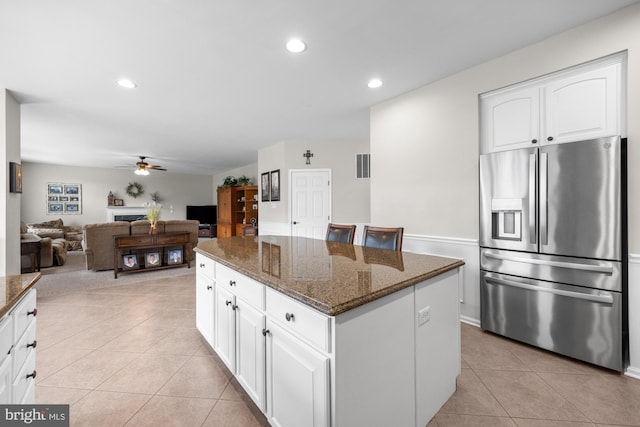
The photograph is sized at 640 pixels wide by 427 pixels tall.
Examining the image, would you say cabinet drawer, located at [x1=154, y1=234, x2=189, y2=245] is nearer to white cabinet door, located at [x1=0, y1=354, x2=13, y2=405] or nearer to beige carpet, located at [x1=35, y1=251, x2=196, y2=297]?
beige carpet, located at [x1=35, y1=251, x2=196, y2=297]

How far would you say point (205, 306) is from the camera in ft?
7.42

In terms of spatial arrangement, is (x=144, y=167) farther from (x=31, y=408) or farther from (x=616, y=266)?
(x=616, y=266)

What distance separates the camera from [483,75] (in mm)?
2676

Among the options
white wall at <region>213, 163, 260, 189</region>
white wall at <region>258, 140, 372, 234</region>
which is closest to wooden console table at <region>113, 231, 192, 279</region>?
white wall at <region>258, 140, 372, 234</region>

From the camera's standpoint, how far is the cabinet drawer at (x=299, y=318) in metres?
1.03

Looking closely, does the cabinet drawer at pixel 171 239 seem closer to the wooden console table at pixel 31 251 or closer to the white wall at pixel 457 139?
the wooden console table at pixel 31 251

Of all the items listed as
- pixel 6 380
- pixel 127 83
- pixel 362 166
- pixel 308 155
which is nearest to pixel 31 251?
pixel 127 83

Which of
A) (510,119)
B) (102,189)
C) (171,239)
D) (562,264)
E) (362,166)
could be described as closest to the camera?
(562,264)

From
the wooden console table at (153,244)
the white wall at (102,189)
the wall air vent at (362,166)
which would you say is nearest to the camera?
the wooden console table at (153,244)

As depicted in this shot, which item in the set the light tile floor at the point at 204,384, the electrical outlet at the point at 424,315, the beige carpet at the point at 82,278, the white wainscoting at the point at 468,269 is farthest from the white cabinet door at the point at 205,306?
the beige carpet at the point at 82,278

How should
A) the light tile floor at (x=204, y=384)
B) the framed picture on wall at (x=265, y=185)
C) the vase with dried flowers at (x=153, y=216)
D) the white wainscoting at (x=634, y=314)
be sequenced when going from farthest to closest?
the framed picture on wall at (x=265, y=185) < the vase with dried flowers at (x=153, y=216) < the white wainscoting at (x=634, y=314) < the light tile floor at (x=204, y=384)

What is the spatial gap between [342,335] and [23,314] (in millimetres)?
1349

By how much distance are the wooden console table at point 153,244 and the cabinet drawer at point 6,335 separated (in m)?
4.21

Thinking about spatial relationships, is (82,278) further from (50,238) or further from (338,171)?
(338,171)
